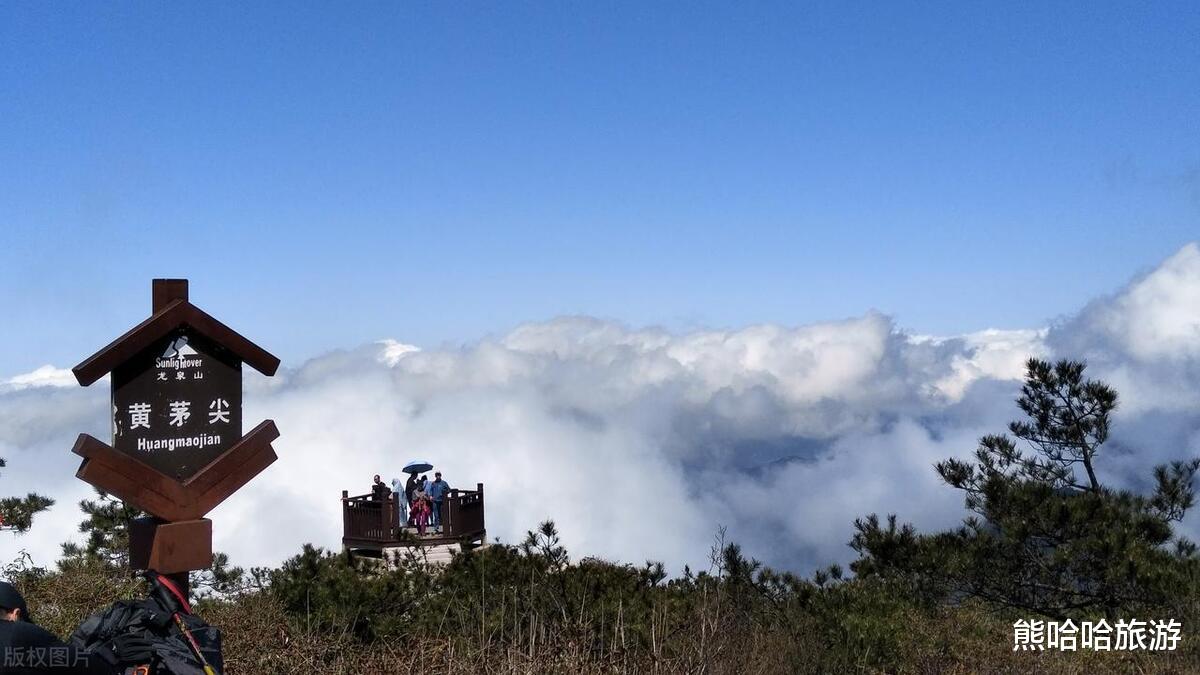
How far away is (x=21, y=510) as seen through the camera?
14.1 meters

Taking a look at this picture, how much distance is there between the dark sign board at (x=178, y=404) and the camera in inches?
246

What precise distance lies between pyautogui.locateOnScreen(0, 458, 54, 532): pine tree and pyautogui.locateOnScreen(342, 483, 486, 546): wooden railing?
17.2 feet

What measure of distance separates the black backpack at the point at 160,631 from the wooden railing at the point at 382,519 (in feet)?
41.9

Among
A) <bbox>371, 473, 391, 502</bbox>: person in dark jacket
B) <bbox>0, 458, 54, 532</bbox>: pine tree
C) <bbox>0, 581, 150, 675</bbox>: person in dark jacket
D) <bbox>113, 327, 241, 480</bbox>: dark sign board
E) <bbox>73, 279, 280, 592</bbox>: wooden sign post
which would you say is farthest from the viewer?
<bbox>371, 473, 391, 502</bbox>: person in dark jacket

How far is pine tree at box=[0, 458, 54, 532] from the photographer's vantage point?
14.0 meters

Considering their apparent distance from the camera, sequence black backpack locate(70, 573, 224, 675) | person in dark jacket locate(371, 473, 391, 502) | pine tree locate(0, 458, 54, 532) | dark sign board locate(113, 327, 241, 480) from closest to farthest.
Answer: black backpack locate(70, 573, 224, 675) < dark sign board locate(113, 327, 241, 480) < pine tree locate(0, 458, 54, 532) < person in dark jacket locate(371, 473, 391, 502)

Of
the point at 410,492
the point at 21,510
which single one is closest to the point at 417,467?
the point at 410,492

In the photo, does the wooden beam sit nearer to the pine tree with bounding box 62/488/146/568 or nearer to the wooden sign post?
the wooden sign post

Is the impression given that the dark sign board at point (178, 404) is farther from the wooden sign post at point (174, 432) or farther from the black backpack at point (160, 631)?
the black backpack at point (160, 631)

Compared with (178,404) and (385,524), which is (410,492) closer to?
(385,524)

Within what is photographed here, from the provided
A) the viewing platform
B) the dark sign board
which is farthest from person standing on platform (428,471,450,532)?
the dark sign board

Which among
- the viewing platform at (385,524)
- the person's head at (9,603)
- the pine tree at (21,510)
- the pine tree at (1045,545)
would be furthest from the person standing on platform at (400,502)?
the person's head at (9,603)

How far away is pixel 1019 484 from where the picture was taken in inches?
385

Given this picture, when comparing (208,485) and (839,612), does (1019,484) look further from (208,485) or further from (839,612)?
(208,485)
